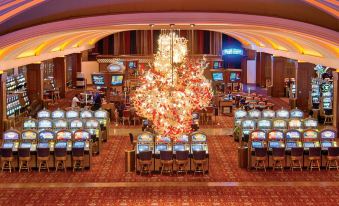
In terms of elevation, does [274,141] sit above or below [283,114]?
below

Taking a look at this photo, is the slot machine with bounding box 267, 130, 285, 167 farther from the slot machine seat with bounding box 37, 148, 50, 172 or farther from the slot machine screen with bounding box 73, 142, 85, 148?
the slot machine seat with bounding box 37, 148, 50, 172

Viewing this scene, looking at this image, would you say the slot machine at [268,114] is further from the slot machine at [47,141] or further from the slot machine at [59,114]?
the slot machine at [47,141]

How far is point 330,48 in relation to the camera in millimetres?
Answer: 19484

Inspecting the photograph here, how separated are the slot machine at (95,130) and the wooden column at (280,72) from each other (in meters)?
14.0

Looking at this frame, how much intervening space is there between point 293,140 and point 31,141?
6.94 metres

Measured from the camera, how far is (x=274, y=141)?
54.4ft

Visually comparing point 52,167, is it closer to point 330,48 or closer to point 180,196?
point 180,196

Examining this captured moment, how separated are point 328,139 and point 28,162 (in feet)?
26.0

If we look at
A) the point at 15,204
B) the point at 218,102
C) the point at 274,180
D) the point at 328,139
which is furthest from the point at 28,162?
the point at 218,102

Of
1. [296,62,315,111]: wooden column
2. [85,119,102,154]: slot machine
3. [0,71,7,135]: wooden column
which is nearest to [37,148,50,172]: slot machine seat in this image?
[85,119,102,154]: slot machine

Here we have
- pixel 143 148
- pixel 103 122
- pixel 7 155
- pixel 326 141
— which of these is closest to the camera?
pixel 7 155

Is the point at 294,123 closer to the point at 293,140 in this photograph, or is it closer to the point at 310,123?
the point at 310,123

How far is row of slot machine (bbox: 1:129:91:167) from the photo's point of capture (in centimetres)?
1638

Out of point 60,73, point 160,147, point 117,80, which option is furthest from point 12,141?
point 60,73
